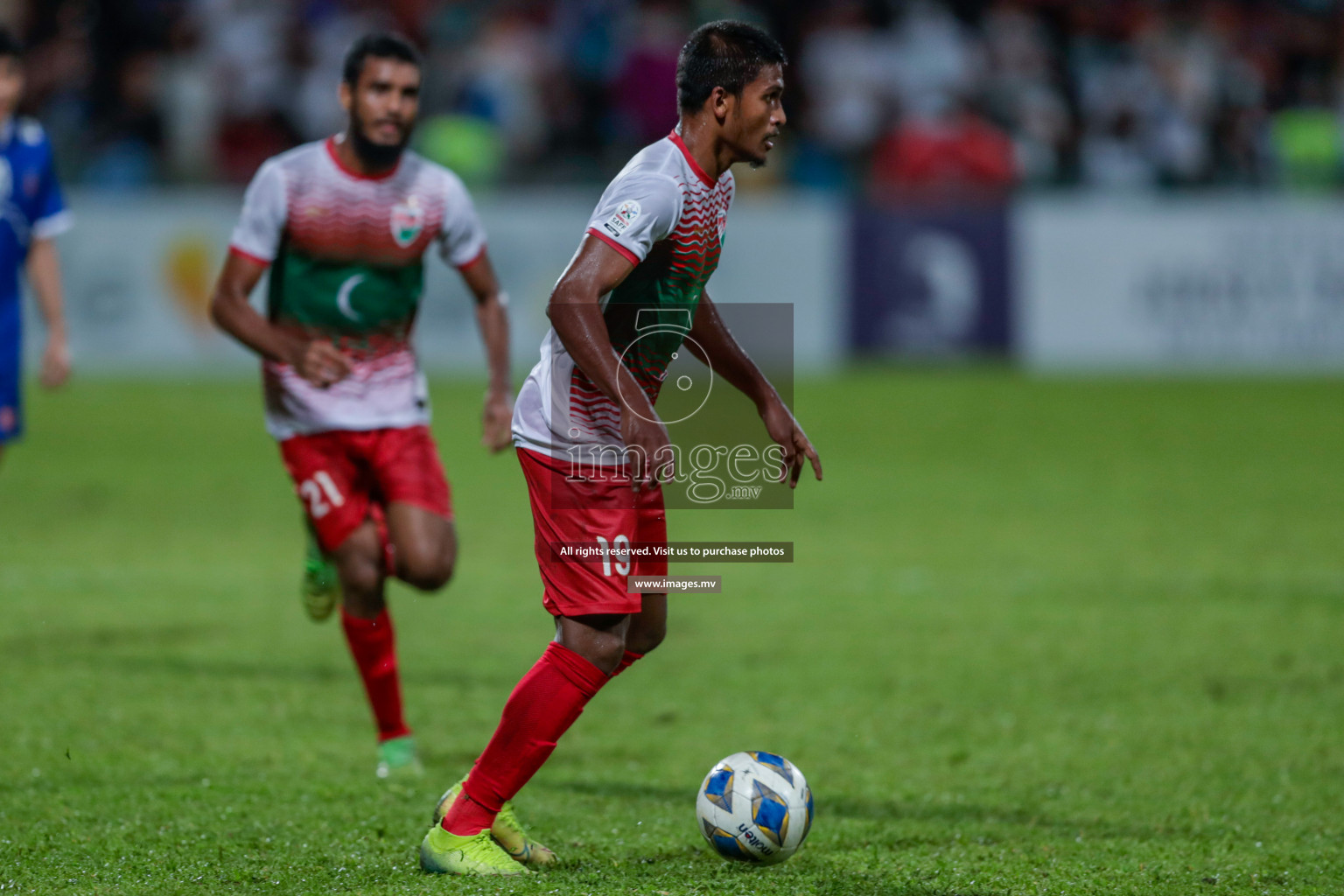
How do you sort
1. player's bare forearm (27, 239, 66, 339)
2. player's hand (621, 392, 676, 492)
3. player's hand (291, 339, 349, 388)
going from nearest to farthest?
player's hand (621, 392, 676, 492)
player's hand (291, 339, 349, 388)
player's bare forearm (27, 239, 66, 339)

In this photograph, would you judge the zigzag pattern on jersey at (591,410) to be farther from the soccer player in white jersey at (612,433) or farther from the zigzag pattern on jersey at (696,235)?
the zigzag pattern on jersey at (696,235)

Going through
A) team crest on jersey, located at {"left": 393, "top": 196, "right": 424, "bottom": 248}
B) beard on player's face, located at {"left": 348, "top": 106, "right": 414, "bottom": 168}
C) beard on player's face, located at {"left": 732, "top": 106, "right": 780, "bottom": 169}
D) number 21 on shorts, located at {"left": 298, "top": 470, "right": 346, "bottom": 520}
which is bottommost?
number 21 on shorts, located at {"left": 298, "top": 470, "right": 346, "bottom": 520}

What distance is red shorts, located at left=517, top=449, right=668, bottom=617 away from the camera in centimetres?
403

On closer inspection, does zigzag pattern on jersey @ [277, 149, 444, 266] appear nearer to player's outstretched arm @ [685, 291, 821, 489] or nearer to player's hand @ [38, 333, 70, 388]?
player's outstretched arm @ [685, 291, 821, 489]

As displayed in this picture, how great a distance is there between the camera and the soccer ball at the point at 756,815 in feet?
13.5

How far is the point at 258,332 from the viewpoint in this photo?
5.39m

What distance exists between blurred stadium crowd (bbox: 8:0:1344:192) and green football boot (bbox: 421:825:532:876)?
44.1 ft

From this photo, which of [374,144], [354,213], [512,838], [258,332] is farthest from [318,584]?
[512,838]

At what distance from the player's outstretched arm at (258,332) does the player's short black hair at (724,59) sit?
1.82 m

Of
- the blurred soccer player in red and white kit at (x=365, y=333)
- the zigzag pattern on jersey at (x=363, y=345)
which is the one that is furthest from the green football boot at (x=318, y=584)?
the zigzag pattern on jersey at (x=363, y=345)

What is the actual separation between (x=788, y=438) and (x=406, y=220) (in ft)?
6.41

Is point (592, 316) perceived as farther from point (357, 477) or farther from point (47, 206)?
point (47, 206)

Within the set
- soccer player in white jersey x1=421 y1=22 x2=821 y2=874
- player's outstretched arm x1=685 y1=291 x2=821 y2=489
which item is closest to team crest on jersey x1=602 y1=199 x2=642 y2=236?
soccer player in white jersey x1=421 y1=22 x2=821 y2=874

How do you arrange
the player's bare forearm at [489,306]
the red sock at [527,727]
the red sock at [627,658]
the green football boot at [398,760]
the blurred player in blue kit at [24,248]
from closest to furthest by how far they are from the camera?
the red sock at [527,727] → the red sock at [627,658] → the green football boot at [398,760] → the player's bare forearm at [489,306] → the blurred player in blue kit at [24,248]
